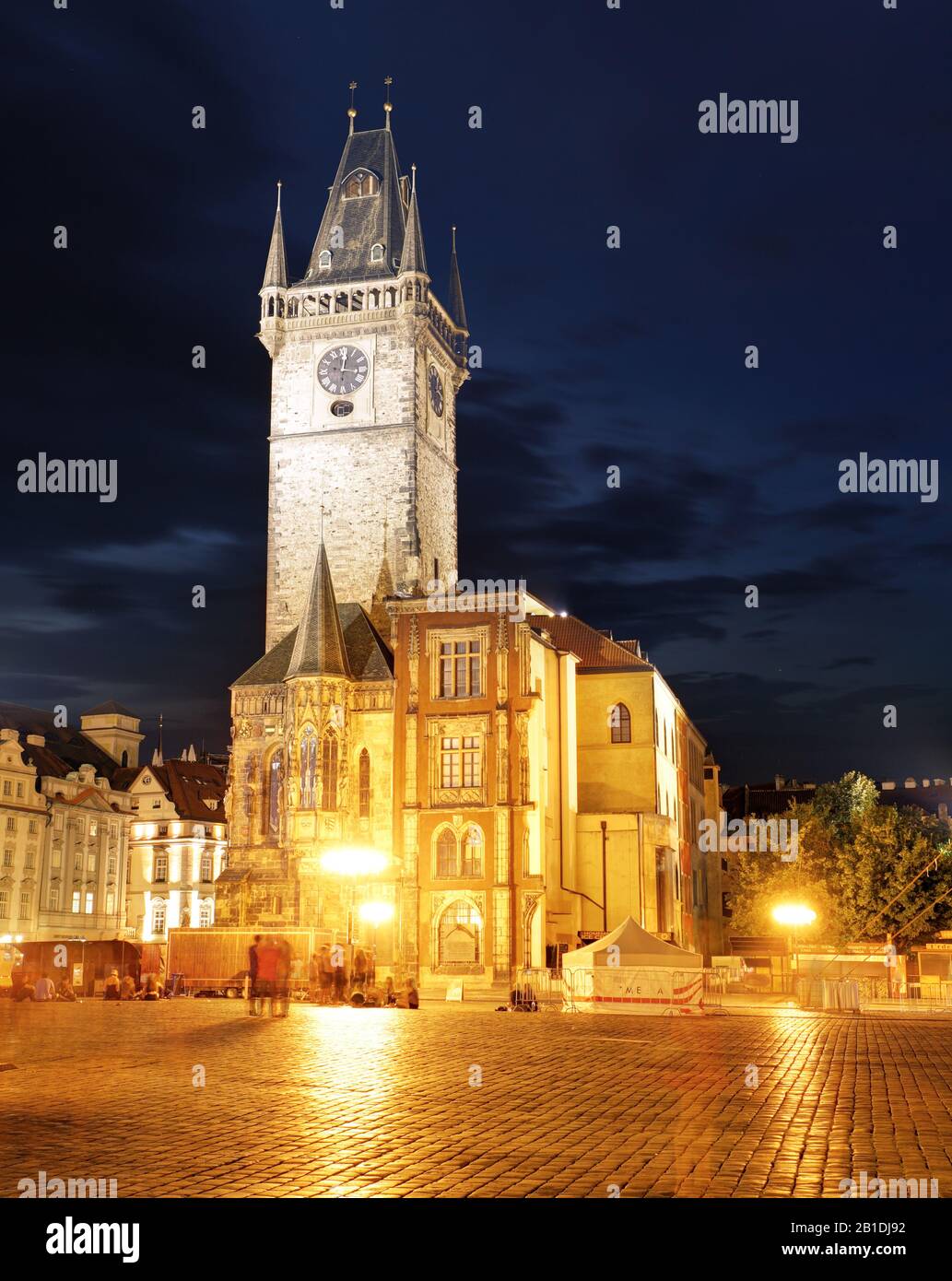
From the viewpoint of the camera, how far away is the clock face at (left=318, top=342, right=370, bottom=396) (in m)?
77.2

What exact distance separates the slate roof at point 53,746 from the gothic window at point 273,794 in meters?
35.0

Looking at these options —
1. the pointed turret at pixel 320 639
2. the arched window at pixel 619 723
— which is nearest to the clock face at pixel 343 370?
the pointed turret at pixel 320 639

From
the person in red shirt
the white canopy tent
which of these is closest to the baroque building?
the white canopy tent

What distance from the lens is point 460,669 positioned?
61.4 meters

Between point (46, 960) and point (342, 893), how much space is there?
13.7 m

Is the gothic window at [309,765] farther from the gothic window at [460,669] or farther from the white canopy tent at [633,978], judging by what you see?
the white canopy tent at [633,978]

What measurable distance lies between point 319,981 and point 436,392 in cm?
4739

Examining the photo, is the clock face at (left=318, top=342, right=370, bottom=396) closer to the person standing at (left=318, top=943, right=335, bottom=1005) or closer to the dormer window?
the dormer window

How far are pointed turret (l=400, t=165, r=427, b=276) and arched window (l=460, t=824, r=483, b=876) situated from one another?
3399cm

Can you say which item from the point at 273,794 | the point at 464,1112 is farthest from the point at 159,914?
the point at 464,1112

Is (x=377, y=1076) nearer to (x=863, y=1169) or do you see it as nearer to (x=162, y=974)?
(x=863, y=1169)
